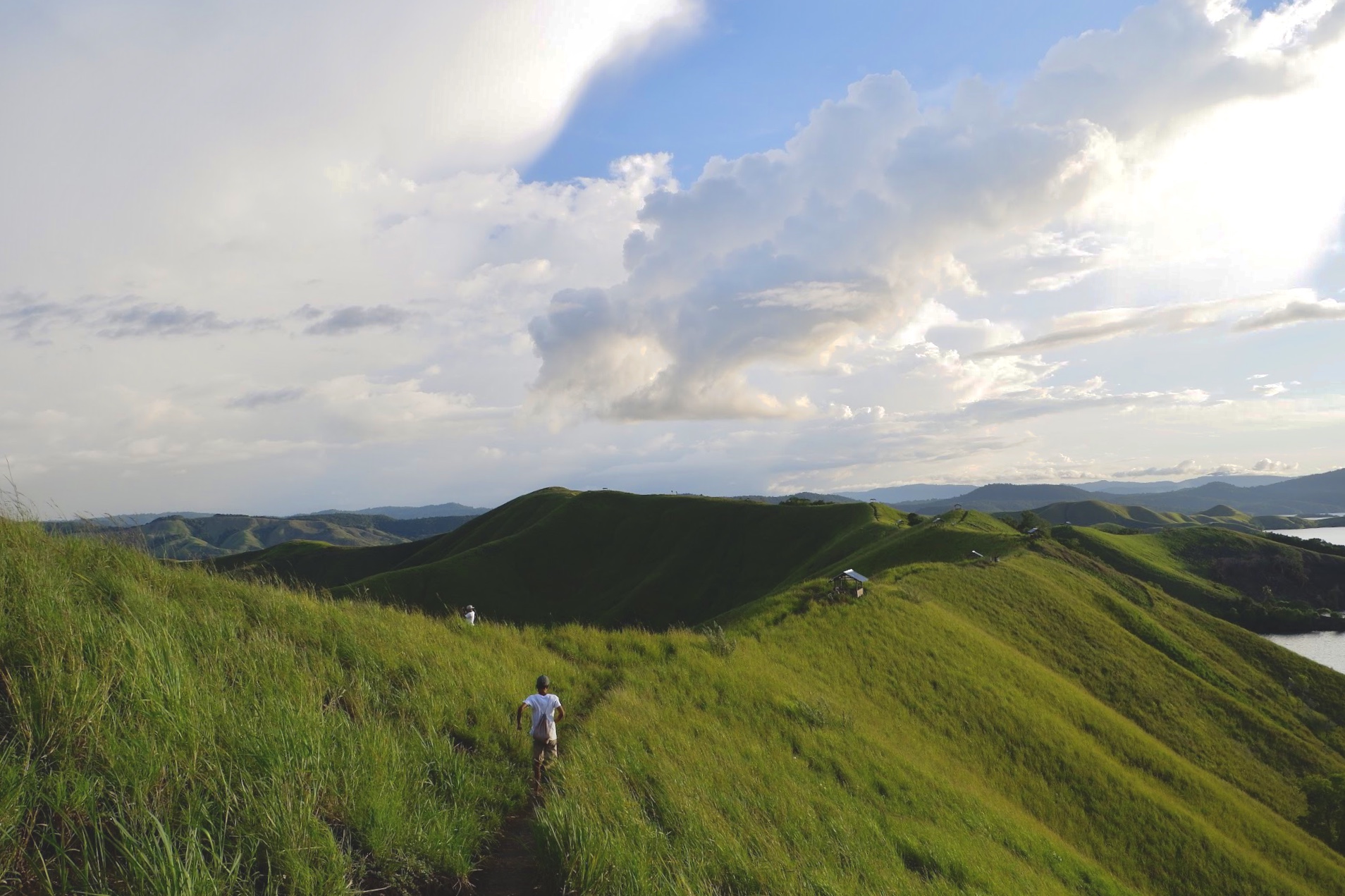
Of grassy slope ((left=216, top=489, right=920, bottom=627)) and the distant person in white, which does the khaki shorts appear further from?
grassy slope ((left=216, top=489, right=920, bottom=627))

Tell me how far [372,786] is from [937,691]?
25.3 m

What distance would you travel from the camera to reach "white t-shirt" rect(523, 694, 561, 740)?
1006 centimetres

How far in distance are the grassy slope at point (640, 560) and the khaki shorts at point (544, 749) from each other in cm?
6482

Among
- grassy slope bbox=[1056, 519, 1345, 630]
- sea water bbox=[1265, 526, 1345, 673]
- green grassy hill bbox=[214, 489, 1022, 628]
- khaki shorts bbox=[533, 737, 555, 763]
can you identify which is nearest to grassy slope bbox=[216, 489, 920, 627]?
green grassy hill bbox=[214, 489, 1022, 628]

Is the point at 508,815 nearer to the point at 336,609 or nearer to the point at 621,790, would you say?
the point at 621,790

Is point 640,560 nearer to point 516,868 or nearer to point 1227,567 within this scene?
point 516,868

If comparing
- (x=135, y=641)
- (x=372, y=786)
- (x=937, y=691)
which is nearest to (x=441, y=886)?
(x=372, y=786)

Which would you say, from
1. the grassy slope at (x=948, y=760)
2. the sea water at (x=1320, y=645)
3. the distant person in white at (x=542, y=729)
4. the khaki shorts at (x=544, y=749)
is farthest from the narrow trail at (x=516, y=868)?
the sea water at (x=1320, y=645)

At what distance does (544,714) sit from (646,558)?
10376 centimetres

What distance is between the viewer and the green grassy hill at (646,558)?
3526 inches

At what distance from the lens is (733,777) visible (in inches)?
437

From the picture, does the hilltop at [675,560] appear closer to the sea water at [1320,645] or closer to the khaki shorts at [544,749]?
the sea water at [1320,645]

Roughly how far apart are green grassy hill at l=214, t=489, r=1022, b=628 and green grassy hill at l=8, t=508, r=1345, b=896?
42101 millimetres

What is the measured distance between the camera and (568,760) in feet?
32.1
